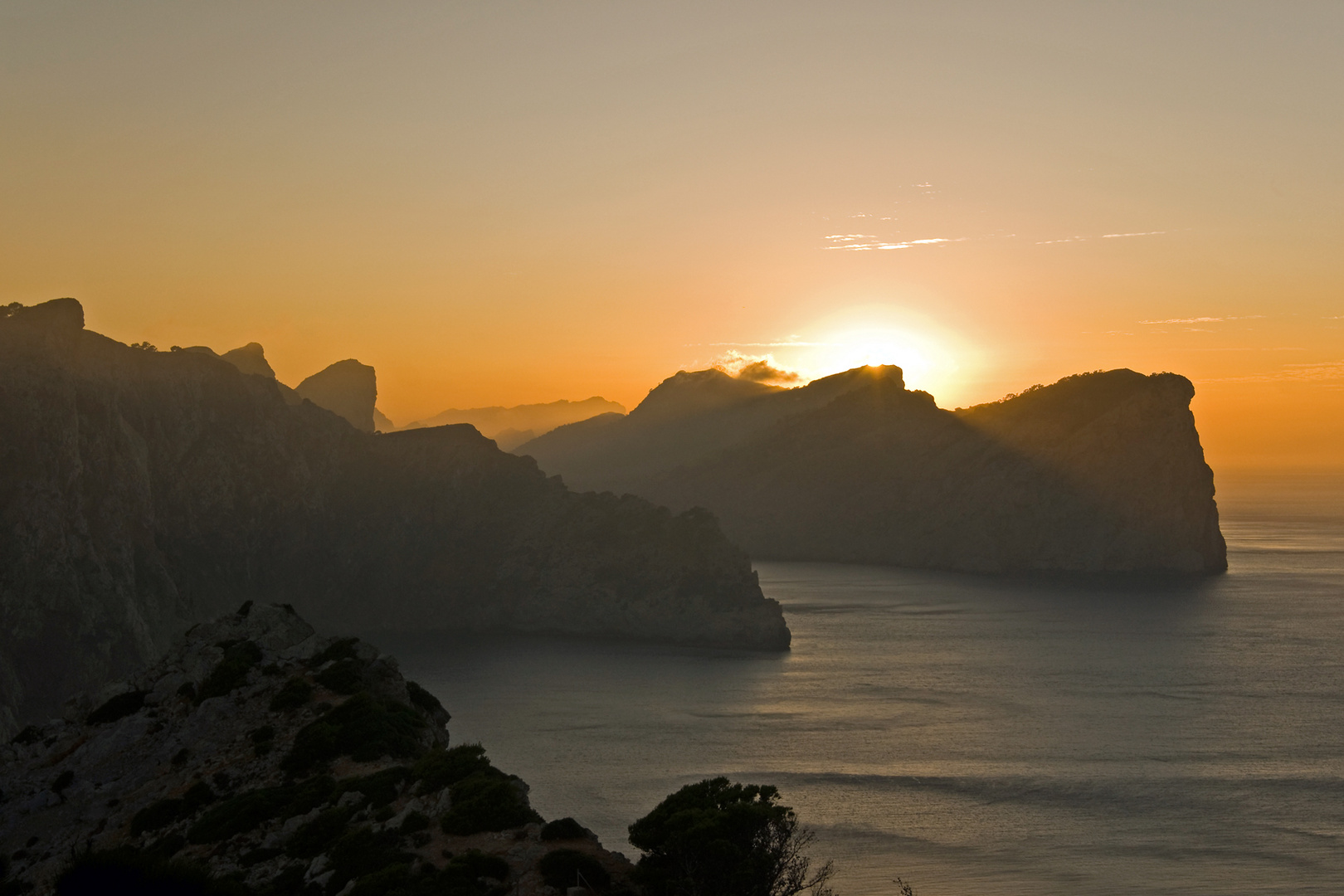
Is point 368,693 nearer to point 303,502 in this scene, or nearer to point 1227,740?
point 1227,740

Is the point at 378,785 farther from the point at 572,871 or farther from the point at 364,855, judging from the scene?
the point at 572,871

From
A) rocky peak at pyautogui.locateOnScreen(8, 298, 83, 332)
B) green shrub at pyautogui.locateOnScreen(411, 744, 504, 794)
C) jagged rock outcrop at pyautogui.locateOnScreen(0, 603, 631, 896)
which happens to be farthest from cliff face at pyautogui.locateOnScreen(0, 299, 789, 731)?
green shrub at pyautogui.locateOnScreen(411, 744, 504, 794)

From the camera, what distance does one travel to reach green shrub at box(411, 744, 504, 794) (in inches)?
1442

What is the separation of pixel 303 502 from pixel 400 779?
14230 centimetres

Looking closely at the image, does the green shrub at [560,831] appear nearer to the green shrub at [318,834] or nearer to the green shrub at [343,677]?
the green shrub at [318,834]

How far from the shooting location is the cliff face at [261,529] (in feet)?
351

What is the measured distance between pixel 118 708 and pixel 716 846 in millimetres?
30616

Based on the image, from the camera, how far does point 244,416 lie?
16512 centimetres

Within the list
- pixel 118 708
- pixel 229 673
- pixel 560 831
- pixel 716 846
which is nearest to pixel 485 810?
pixel 560 831

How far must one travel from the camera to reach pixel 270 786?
4078 cm

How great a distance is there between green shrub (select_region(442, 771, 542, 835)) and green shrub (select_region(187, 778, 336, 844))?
7.06 m

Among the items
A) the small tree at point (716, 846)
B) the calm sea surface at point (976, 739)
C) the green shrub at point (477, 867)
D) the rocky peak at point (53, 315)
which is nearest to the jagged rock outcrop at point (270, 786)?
the green shrub at point (477, 867)

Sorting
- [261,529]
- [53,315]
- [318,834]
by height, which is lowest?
[318,834]

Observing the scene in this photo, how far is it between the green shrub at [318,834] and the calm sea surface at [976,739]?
3467 cm
